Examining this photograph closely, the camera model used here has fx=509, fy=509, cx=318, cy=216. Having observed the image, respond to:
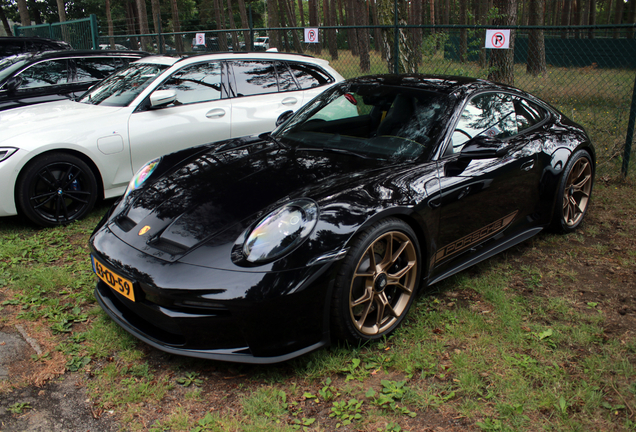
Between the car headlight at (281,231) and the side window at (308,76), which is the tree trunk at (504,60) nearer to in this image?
the side window at (308,76)

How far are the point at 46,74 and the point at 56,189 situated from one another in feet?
10.1

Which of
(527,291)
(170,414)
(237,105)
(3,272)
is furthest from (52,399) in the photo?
(237,105)

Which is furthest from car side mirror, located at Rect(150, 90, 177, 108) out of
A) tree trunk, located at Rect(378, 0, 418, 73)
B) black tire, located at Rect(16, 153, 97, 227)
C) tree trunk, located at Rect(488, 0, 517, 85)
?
tree trunk, located at Rect(488, 0, 517, 85)

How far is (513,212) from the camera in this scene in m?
3.64

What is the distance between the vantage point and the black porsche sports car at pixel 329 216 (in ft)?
7.84

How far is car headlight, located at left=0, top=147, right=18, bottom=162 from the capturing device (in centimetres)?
426

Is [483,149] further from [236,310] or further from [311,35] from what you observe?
[311,35]

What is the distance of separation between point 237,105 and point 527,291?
3.54 m

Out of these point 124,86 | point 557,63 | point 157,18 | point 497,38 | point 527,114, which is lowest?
point 557,63

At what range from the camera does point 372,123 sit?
3605 millimetres

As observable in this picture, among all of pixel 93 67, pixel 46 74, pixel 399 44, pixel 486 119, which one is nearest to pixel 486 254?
pixel 486 119

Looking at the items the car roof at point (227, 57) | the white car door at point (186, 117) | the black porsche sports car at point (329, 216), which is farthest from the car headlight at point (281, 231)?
the car roof at point (227, 57)

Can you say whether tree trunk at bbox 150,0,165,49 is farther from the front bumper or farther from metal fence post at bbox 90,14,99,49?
the front bumper

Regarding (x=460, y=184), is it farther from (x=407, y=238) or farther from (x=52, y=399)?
(x=52, y=399)
